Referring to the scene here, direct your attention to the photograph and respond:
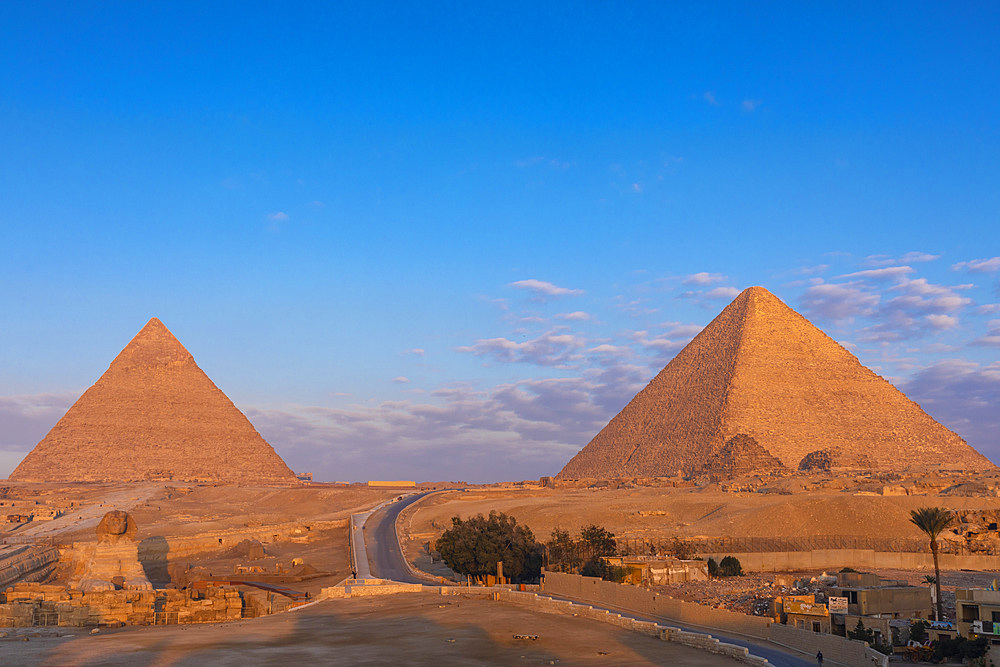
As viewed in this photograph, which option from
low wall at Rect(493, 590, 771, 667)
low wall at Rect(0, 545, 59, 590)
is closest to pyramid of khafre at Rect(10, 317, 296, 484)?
low wall at Rect(0, 545, 59, 590)

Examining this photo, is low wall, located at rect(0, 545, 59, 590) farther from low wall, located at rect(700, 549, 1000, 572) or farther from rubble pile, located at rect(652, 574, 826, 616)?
low wall, located at rect(700, 549, 1000, 572)

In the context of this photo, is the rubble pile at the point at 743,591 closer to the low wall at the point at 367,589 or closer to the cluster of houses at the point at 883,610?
the cluster of houses at the point at 883,610

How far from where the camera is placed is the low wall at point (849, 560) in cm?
4278

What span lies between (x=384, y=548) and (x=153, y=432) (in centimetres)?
13196

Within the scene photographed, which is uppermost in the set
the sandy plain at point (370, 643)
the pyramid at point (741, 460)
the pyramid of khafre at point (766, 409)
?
the pyramid of khafre at point (766, 409)

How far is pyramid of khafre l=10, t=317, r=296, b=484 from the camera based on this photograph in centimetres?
15675

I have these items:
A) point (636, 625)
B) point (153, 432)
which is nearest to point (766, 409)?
point (153, 432)

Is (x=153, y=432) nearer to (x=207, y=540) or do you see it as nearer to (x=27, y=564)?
(x=207, y=540)

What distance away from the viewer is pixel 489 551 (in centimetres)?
3650

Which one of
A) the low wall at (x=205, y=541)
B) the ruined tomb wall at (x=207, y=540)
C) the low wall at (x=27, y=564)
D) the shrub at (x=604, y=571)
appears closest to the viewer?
the shrub at (x=604, y=571)

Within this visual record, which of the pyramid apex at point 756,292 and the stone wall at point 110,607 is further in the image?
the pyramid apex at point 756,292

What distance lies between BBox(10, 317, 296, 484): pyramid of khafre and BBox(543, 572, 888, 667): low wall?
129 metres

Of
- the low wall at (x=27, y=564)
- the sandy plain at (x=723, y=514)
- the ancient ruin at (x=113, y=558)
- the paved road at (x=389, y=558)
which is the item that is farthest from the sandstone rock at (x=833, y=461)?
the ancient ruin at (x=113, y=558)

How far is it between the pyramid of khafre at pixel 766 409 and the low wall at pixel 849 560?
84.1 m
